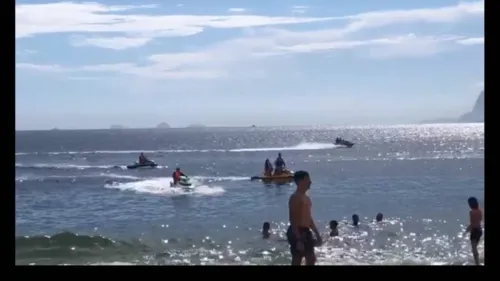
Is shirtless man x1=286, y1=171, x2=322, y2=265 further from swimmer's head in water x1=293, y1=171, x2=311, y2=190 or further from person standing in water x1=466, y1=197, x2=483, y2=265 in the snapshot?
person standing in water x1=466, y1=197, x2=483, y2=265

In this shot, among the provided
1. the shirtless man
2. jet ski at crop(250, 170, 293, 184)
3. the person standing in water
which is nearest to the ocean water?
jet ski at crop(250, 170, 293, 184)

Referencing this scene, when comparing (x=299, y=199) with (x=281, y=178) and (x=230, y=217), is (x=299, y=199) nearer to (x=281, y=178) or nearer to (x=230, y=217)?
(x=230, y=217)

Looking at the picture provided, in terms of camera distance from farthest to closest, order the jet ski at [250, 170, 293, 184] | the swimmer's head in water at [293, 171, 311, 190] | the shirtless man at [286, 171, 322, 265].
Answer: the jet ski at [250, 170, 293, 184], the swimmer's head in water at [293, 171, 311, 190], the shirtless man at [286, 171, 322, 265]

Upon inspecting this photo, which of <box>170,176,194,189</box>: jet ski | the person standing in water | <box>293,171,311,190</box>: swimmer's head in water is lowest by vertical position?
<box>170,176,194,189</box>: jet ski

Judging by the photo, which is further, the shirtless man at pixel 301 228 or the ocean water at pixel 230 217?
the ocean water at pixel 230 217

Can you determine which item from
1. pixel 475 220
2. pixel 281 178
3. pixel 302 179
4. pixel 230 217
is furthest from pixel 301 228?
pixel 281 178

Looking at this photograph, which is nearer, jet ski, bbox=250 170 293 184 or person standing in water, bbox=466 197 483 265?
person standing in water, bbox=466 197 483 265

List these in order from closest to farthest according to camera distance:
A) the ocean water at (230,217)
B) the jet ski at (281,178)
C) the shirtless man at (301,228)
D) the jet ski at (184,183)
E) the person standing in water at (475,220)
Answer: the shirtless man at (301,228) → the person standing in water at (475,220) → the ocean water at (230,217) → the jet ski at (281,178) → the jet ski at (184,183)

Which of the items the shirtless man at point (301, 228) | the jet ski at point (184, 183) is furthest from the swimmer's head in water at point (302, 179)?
the jet ski at point (184, 183)

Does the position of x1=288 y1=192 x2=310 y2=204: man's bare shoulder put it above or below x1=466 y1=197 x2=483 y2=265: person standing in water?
above

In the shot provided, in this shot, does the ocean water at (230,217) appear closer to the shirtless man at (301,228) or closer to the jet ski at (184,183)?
the jet ski at (184,183)

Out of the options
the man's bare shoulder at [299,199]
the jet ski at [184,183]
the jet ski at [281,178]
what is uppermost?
the man's bare shoulder at [299,199]

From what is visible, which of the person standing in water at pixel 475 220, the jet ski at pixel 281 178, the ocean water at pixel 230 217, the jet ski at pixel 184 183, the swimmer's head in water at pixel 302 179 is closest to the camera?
the swimmer's head in water at pixel 302 179
